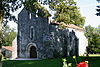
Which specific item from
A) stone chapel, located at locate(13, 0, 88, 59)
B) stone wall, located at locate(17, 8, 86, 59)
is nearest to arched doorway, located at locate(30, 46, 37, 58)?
stone chapel, located at locate(13, 0, 88, 59)

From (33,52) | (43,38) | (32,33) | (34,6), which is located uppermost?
(34,6)

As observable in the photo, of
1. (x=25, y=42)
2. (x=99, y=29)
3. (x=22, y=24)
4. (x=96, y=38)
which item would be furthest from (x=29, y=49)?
(x=99, y=29)

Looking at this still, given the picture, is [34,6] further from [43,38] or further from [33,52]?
[33,52]

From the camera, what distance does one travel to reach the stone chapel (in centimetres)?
3812

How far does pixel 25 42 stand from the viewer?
41438 millimetres

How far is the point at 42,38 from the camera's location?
127 ft

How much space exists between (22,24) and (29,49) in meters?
5.16

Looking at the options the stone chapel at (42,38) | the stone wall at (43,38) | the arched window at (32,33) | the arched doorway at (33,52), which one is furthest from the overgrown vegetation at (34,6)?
the arched doorway at (33,52)

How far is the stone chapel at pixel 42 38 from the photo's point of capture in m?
38.1

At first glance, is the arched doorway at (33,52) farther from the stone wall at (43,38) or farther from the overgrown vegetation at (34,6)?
the overgrown vegetation at (34,6)

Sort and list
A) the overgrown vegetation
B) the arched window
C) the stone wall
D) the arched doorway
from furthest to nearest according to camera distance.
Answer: the arched doorway → the arched window → the stone wall → the overgrown vegetation

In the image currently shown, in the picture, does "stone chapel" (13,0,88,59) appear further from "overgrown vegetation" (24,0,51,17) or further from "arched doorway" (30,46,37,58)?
"overgrown vegetation" (24,0,51,17)

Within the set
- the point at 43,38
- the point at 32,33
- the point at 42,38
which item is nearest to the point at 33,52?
the point at 32,33

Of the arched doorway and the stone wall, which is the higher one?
the stone wall
